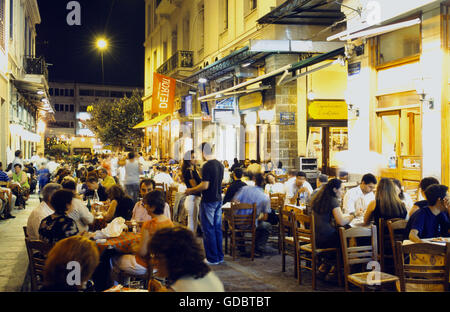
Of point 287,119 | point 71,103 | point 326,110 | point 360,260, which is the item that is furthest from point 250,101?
point 71,103

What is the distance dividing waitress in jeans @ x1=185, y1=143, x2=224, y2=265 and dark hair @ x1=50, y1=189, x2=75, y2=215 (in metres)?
3.11

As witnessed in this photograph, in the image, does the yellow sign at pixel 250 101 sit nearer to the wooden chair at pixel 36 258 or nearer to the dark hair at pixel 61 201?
the dark hair at pixel 61 201

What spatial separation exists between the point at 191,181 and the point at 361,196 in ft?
10.6

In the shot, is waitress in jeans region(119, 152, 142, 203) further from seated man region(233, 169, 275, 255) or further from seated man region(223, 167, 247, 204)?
seated man region(233, 169, 275, 255)

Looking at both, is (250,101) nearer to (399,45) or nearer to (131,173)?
(131,173)

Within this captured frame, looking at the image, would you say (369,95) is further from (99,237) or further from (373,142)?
(99,237)

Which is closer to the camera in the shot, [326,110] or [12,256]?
[12,256]

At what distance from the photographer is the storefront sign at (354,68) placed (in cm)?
1213

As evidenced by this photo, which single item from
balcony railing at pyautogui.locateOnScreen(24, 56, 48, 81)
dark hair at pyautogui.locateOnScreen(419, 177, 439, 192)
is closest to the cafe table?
dark hair at pyautogui.locateOnScreen(419, 177, 439, 192)

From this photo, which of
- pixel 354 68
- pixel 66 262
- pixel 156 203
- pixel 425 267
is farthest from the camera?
pixel 354 68

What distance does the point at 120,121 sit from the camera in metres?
43.7

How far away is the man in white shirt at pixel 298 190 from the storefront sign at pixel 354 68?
4047 mm

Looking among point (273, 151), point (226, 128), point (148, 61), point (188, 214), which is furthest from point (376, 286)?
point (148, 61)

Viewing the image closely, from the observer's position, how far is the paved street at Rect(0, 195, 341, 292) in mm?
6293
